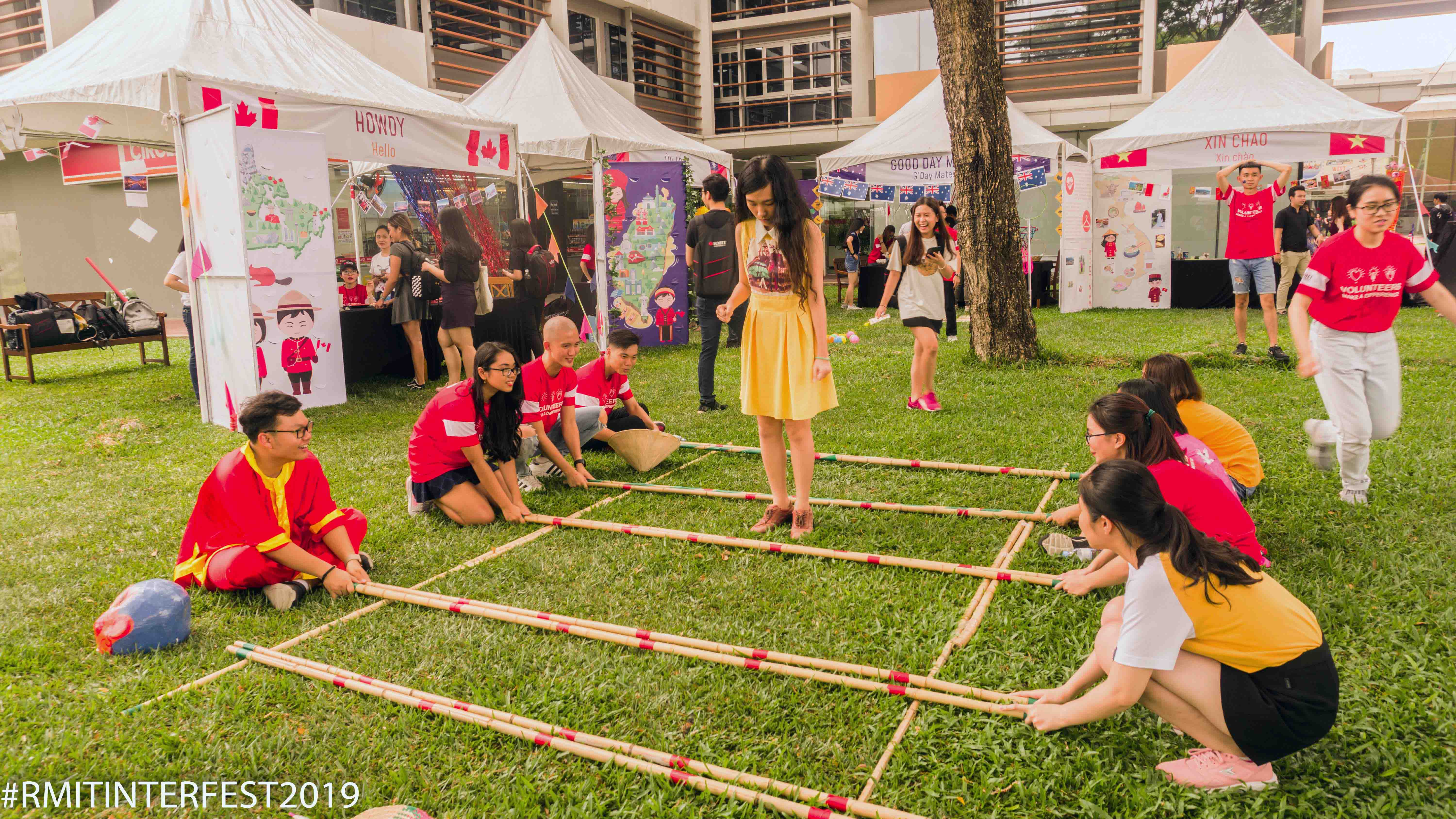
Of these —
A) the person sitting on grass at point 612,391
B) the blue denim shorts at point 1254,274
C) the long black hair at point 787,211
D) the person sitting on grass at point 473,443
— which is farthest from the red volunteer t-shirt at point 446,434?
the blue denim shorts at point 1254,274

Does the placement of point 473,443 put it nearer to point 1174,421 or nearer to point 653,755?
point 653,755

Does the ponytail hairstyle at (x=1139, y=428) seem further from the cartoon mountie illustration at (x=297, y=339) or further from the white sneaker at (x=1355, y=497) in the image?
the cartoon mountie illustration at (x=297, y=339)

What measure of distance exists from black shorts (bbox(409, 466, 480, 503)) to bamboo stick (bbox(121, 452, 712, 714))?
0.53 m

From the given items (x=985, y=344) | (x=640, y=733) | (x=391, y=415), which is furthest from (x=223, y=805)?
(x=985, y=344)

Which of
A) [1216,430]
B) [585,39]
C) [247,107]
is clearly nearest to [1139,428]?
[1216,430]

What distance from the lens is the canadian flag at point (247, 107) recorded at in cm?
724

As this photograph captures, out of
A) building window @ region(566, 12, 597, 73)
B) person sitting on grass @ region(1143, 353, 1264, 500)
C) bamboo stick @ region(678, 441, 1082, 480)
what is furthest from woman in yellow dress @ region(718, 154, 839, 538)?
building window @ region(566, 12, 597, 73)

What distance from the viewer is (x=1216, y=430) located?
4.22m

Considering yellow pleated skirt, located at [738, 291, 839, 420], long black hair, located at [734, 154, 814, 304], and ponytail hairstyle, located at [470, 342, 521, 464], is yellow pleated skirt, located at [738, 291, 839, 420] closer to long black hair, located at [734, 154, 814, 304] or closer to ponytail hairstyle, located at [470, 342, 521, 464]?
long black hair, located at [734, 154, 814, 304]

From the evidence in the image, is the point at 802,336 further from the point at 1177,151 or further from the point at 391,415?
the point at 1177,151

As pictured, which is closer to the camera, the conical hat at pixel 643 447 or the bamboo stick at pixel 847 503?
the bamboo stick at pixel 847 503

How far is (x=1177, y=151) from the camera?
39.3ft

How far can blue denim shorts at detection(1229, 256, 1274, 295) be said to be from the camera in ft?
30.0

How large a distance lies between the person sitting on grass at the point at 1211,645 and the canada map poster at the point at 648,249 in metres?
10.0
